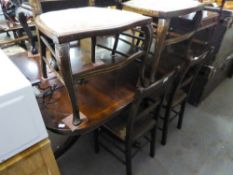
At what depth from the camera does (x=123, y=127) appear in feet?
4.27

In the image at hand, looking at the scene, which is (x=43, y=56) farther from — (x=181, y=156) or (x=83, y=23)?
(x=181, y=156)

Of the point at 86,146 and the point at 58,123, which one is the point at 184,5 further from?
the point at 86,146

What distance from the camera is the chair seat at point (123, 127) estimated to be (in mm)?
1271

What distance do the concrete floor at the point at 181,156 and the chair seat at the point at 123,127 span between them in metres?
0.42

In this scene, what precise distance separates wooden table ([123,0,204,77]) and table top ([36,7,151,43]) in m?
0.14

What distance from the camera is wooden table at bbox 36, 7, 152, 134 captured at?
2.27 ft

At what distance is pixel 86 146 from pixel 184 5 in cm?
146

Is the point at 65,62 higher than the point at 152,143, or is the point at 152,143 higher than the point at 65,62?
the point at 65,62

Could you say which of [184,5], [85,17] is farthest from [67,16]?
[184,5]

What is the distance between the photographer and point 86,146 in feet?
5.60

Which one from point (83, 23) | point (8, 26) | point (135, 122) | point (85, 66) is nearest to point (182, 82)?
point (135, 122)

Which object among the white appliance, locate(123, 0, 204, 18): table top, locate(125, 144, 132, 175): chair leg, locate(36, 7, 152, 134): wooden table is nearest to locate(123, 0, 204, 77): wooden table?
locate(123, 0, 204, 18): table top

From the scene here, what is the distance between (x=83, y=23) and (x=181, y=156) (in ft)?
4.86

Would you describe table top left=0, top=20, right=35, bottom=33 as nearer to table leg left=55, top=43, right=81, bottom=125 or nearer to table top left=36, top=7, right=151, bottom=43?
table top left=36, top=7, right=151, bottom=43
